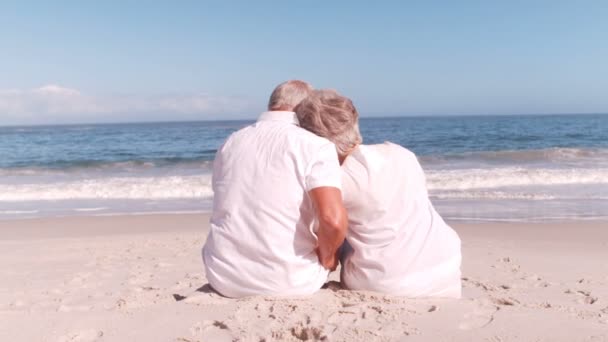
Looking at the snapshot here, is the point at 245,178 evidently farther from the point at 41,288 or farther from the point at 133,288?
the point at 41,288

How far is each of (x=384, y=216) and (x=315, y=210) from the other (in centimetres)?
40

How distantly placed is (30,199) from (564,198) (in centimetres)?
1096

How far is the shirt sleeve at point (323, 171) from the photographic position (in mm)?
2584

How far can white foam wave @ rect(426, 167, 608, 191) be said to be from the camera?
12188 millimetres

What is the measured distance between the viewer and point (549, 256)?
5.96m

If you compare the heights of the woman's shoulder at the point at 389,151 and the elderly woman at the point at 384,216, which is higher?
the woman's shoulder at the point at 389,151

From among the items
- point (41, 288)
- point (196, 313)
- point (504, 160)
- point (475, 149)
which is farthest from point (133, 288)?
point (475, 149)

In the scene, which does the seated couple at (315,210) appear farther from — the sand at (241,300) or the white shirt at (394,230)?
the sand at (241,300)

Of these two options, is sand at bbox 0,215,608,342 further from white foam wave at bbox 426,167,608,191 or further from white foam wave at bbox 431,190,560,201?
white foam wave at bbox 426,167,608,191

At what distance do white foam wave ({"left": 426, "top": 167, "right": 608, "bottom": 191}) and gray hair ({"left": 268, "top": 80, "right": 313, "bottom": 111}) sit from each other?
30.8 feet

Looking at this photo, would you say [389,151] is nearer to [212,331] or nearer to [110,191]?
[212,331]

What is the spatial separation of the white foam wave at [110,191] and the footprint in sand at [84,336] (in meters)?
8.94

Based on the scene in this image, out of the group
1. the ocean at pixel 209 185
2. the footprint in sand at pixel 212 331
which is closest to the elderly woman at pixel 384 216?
the footprint in sand at pixel 212 331

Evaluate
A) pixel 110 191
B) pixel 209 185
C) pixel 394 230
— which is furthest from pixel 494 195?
pixel 394 230
